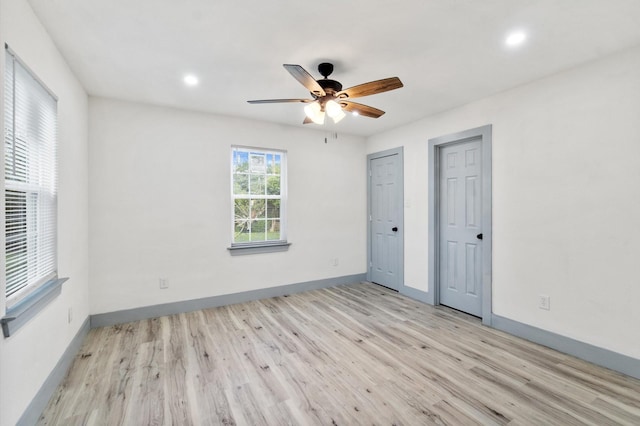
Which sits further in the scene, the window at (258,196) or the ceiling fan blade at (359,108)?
the window at (258,196)

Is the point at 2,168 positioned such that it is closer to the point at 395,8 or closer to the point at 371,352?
the point at 395,8

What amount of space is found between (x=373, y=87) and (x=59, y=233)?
109 inches

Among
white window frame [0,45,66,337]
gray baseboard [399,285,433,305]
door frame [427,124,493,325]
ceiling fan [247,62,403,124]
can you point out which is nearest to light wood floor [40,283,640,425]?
door frame [427,124,493,325]

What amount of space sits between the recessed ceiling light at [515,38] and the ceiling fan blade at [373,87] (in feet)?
2.76

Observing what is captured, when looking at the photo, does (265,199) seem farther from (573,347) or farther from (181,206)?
(573,347)

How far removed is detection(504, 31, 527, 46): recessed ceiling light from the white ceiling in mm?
47

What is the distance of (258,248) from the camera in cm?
419

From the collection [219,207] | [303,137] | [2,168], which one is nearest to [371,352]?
[219,207]

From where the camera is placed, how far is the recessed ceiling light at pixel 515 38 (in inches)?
82.6

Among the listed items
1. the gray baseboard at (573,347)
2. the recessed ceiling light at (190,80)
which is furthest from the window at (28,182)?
the gray baseboard at (573,347)

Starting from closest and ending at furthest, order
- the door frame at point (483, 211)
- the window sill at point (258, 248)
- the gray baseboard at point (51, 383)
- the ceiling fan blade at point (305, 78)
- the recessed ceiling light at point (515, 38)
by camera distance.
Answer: the gray baseboard at point (51, 383)
the ceiling fan blade at point (305, 78)
the recessed ceiling light at point (515, 38)
the door frame at point (483, 211)
the window sill at point (258, 248)

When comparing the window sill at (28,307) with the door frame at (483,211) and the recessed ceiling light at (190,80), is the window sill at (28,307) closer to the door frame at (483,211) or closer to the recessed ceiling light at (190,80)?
the recessed ceiling light at (190,80)

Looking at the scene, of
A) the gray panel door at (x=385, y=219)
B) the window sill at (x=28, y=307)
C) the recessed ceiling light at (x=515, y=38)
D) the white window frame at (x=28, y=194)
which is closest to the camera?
the window sill at (x=28, y=307)

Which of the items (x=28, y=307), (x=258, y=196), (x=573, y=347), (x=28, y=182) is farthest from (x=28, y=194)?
(x=573, y=347)
